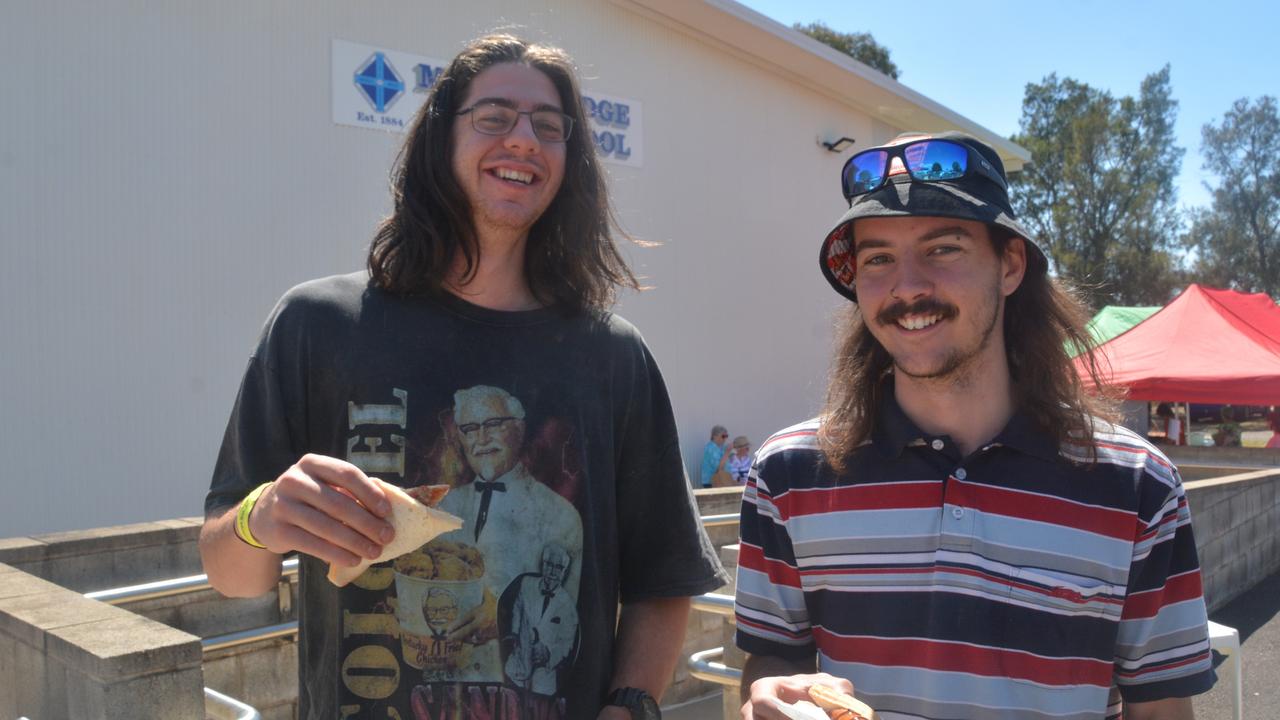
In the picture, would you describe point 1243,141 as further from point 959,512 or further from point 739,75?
point 959,512

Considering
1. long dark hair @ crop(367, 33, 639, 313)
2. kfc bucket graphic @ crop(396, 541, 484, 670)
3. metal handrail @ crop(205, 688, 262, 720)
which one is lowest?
metal handrail @ crop(205, 688, 262, 720)

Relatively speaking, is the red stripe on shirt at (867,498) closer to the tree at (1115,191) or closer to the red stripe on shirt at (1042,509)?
the red stripe on shirt at (1042,509)

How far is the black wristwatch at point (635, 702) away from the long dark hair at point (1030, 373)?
632 mm

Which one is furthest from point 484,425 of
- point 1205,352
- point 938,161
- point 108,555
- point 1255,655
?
point 1205,352

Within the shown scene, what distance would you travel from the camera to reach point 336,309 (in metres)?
1.99

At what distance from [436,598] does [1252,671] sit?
6.84 m

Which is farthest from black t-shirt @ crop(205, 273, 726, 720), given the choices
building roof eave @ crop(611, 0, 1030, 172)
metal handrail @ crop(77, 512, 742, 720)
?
building roof eave @ crop(611, 0, 1030, 172)

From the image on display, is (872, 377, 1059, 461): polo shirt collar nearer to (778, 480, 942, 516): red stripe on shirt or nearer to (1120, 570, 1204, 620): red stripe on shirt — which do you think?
(778, 480, 942, 516): red stripe on shirt

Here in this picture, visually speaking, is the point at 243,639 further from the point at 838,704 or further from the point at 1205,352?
the point at 1205,352

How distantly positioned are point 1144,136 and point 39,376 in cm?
4336

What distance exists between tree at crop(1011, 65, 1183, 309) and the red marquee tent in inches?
1042

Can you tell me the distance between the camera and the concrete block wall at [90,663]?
8.63 ft

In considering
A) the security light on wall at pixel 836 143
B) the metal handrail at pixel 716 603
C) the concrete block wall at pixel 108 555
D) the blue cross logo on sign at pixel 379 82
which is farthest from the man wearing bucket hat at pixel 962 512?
the security light on wall at pixel 836 143

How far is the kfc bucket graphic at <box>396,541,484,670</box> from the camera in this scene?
6.18 feet
